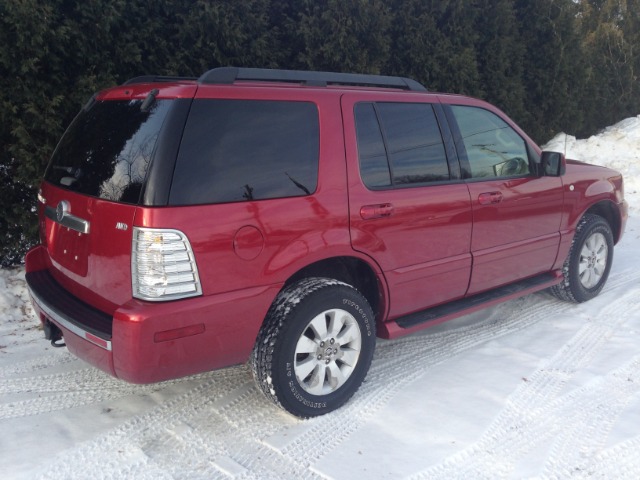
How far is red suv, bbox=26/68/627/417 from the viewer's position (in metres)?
2.68

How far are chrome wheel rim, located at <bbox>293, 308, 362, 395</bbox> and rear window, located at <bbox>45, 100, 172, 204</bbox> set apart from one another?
1.19 meters

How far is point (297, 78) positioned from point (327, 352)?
1.61 meters

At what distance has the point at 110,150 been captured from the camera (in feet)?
9.70

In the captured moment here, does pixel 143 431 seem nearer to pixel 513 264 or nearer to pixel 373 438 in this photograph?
pixel 373 438

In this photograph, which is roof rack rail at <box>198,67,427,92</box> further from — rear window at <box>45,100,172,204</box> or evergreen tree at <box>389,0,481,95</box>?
evergreen tree at <box>389,0,481,95</box>

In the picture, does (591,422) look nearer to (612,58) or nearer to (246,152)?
(246,152)

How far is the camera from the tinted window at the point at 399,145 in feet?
11.2

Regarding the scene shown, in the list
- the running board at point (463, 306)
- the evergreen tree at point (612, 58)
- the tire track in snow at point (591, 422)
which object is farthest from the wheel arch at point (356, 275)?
the evergreen tree at point (612, 58)

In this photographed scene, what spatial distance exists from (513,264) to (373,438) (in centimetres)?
194

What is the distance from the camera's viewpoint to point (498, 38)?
891cm

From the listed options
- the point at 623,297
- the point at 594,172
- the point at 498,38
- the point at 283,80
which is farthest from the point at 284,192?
the point at 498,38

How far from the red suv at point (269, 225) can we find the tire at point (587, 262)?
3.53ft

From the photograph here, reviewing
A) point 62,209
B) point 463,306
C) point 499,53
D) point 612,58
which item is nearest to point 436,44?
point 499,53

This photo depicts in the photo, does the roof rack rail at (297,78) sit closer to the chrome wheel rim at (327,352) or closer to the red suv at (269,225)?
the red suv at (269,225)
